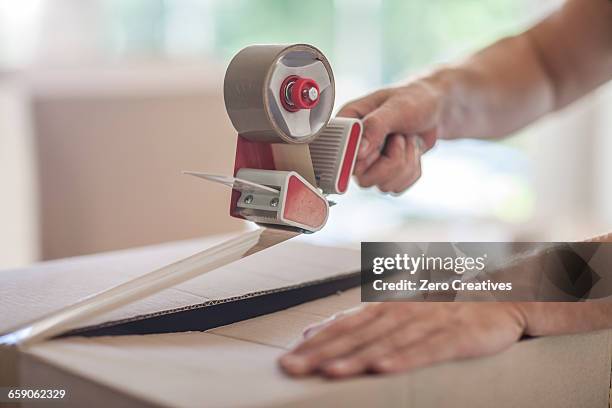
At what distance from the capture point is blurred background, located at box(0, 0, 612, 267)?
85.4 inches

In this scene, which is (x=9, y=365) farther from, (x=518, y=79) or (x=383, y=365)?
(x=518, y=79)

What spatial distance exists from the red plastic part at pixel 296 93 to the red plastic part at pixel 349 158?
4.1 inches

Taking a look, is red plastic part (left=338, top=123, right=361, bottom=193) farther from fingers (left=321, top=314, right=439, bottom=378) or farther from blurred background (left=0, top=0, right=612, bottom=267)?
blurred background (left=0, top=0, right=612, bottom=267)

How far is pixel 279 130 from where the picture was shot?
30.4 inches

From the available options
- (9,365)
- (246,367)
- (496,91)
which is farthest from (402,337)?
(496,91)

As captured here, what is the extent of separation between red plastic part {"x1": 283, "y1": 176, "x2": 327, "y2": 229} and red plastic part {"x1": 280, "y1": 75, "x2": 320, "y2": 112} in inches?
2.7

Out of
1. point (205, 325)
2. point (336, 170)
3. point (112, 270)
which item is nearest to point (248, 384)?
point (205, 325)

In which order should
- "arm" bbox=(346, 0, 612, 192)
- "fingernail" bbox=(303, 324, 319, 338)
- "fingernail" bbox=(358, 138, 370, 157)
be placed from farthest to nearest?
1. "arm" bbox=(346, 0, 612, 192)
2. "fingernail" bbox=(358, 138, 370, 157)
3. "fingernail" bbox=(303, 324, 319, 338)

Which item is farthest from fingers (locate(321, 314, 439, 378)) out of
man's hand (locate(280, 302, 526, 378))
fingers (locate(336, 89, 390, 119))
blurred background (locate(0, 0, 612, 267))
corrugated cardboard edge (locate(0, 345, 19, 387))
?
blurred background (locate(0, 0, 612, 267))

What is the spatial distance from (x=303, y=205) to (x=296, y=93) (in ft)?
0.36

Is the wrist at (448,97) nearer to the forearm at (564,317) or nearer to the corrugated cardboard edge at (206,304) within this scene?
the corrugated cardboard edge at (206,304)

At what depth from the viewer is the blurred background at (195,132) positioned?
2170mm

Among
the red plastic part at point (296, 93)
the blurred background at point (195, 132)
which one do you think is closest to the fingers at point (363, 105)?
the red plastic part at point (296, 93)

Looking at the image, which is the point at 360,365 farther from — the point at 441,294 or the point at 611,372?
the point at 611,372
